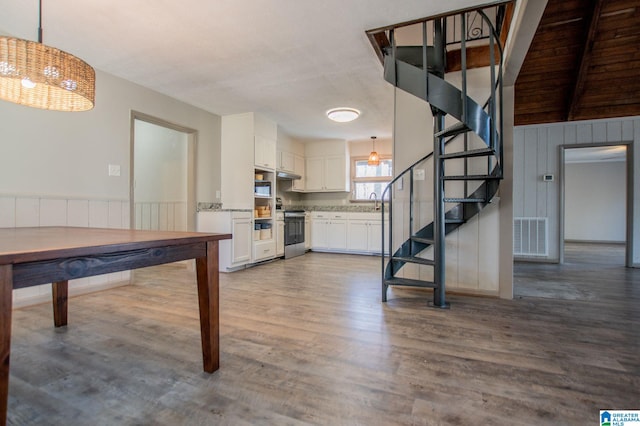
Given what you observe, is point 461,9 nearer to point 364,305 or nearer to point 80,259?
point 364,305

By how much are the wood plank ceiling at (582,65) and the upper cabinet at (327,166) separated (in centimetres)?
330

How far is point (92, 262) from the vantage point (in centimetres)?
119

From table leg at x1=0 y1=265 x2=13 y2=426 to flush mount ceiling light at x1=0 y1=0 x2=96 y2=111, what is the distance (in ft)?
3.83

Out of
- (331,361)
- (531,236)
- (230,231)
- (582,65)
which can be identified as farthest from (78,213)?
(531,236)

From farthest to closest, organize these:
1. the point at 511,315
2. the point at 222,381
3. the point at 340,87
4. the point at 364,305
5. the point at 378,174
Result: the point at 378,174 < the point at 340,87 < the point at 364,305 < the point at 511,315 < the point at 222,381

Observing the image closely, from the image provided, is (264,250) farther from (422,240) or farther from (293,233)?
(422,240)

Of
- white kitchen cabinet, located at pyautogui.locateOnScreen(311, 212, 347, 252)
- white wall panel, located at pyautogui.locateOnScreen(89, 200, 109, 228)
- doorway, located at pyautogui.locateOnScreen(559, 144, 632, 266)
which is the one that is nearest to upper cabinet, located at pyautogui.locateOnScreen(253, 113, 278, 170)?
white kitchen cabinet, located at pyautogui.locateOnScreen(311, 212, 347, 252)

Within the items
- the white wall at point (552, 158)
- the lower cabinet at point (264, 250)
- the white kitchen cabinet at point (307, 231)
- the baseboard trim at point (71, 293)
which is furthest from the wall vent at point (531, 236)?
the baseboard trim at point (71, 293)

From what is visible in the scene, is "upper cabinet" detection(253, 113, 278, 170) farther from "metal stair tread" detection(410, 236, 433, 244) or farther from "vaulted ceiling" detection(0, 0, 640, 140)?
"metal stair tread" detection(410, 236, 433, 244)

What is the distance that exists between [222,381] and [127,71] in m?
3.49

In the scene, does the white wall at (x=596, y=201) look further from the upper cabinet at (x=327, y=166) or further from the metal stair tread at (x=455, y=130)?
Answer: the metal stair tread at (x=455, y=130)

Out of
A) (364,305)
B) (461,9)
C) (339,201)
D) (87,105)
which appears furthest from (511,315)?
(339,201)

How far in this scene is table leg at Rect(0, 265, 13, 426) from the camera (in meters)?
0.92

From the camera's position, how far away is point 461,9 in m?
2.33
